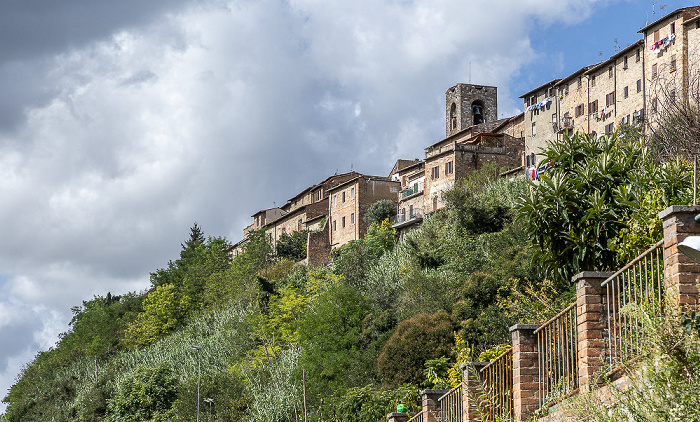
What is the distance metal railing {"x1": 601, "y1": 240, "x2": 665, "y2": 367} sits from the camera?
8.35 m

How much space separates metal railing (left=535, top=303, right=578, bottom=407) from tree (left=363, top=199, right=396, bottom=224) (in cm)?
6272

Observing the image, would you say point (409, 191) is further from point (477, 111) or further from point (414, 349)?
point (414, 349)

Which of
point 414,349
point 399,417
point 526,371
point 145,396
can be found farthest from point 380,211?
point 526,371

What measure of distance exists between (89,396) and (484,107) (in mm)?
55730

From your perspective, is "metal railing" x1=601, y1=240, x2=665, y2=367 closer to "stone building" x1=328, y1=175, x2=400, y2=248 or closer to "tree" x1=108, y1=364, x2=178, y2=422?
"tree" x1=108, y1=364, x2=178, y2=422

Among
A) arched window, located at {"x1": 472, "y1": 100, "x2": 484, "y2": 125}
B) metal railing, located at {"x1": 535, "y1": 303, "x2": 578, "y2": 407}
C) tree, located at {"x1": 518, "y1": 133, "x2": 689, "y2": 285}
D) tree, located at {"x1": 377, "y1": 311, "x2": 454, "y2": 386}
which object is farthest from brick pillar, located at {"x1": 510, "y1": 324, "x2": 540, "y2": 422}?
arched window, located at {"x1": 472, "y1": 100, "x2": 484, "y2": 125}

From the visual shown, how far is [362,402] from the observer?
28.9 metres

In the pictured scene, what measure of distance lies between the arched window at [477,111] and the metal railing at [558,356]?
8970cm

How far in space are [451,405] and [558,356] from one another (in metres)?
3.77

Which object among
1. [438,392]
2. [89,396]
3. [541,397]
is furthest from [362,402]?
[89,396]

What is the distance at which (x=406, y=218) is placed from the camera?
71.1 meters

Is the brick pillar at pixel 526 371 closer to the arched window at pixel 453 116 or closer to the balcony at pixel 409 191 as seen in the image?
the balcony at pixel 409 191

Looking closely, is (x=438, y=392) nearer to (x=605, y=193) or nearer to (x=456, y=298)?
(x=605, y=193)

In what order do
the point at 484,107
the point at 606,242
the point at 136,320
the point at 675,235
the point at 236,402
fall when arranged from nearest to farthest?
the point at 675,235 → the point at 606,242 → the point at 236,402 → the point at 136,320 → the point at 484,107
